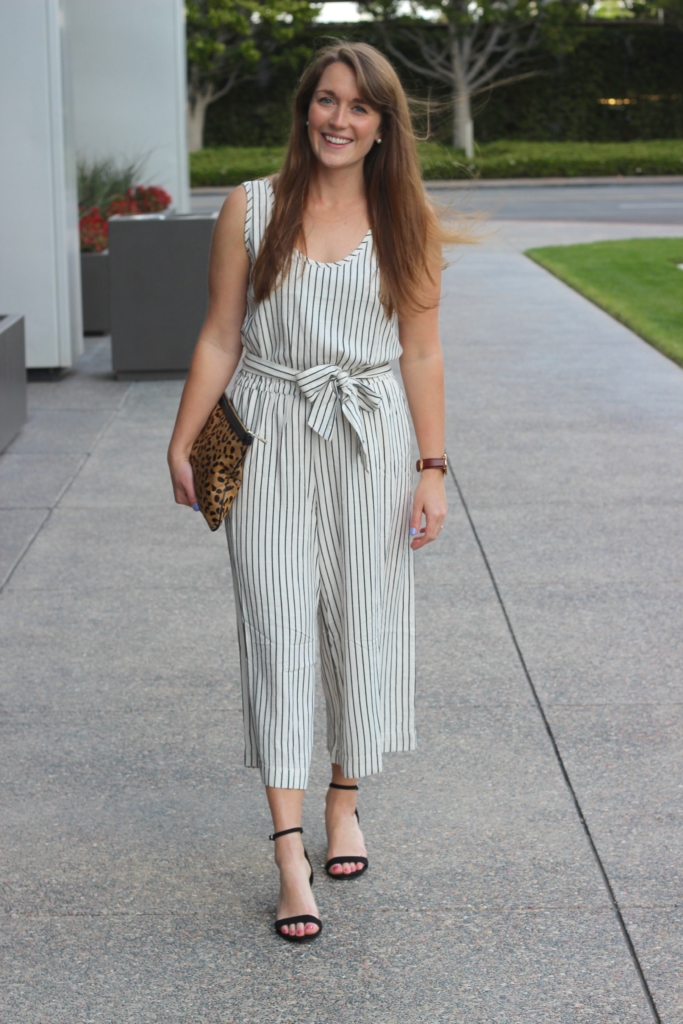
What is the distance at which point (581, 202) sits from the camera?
2598cm

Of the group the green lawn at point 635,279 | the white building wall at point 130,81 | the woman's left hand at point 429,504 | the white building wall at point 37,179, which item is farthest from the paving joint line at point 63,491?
the white building wall at point 130,81

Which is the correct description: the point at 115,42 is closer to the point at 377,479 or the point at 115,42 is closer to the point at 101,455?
the point at 101,455

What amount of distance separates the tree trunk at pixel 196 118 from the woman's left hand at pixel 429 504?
36.3 metres

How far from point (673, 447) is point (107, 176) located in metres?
8.16

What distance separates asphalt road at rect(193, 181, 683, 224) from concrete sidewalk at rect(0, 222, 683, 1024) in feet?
44.1

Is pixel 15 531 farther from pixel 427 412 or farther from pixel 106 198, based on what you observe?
pixel 106 198

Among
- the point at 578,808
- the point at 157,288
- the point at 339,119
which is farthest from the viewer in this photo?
the point at 157,288

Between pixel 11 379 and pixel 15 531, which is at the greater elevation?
pixel 11 379

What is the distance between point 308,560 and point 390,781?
97 cm

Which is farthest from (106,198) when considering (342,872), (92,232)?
(342,872)

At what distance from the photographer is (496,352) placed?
10.2 m

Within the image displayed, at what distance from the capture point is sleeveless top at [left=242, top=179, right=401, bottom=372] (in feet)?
9.23

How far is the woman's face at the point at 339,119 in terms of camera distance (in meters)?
2.77

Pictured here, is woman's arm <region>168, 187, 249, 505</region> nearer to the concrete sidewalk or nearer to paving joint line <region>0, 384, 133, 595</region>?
the concrete sidewalk
